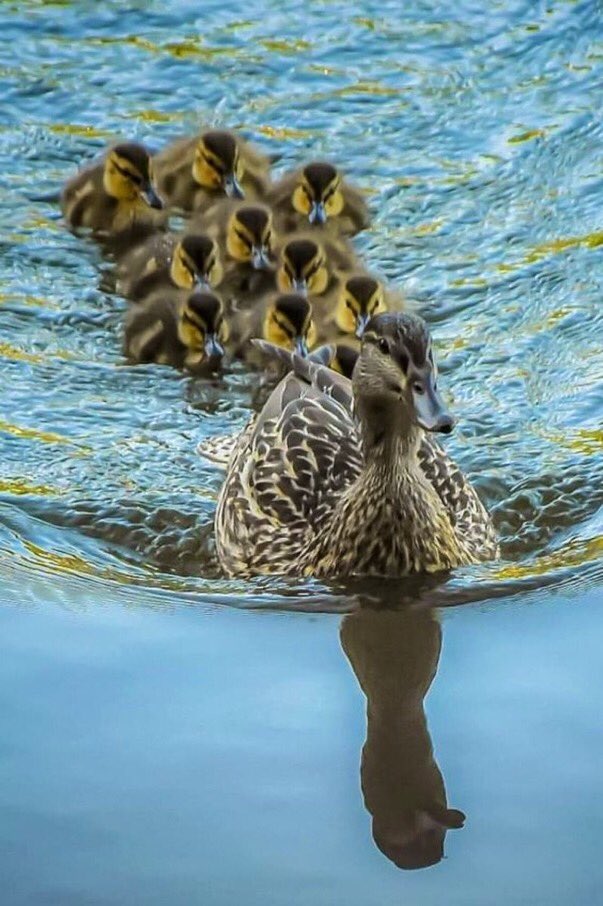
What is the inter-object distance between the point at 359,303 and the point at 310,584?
4.71 feet

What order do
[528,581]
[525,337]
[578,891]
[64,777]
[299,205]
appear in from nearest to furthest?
[578,891] → [64,777] → [528,581] → [525,337] → [299,205]

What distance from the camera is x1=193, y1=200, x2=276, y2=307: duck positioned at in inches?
213

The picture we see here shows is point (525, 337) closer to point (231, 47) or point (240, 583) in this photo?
point (240, 583)

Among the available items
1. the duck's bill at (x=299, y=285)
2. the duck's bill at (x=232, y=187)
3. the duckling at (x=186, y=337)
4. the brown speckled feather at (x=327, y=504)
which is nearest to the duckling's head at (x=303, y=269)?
the duck's bill at (x=299, y=285)

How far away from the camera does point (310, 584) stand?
3.79 meters

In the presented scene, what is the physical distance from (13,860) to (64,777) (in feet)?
0.74

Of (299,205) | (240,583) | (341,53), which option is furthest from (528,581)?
(341,53)

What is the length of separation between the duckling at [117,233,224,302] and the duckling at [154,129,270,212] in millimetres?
272

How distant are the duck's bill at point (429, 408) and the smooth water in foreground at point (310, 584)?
393 millimetres

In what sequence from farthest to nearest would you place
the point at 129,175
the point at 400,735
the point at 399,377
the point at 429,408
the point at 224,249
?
1. the point at 129,175
2. the point at 224,249
3. the point at 399,377
4. the point at 429,408
5. the point at 400,735

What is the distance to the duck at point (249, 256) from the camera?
5402 millimetres

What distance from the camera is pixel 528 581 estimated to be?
147 inches

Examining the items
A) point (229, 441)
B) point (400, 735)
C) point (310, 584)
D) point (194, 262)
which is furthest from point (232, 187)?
point (400, 735)

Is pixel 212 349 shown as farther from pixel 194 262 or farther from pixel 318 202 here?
pixel 318 202
